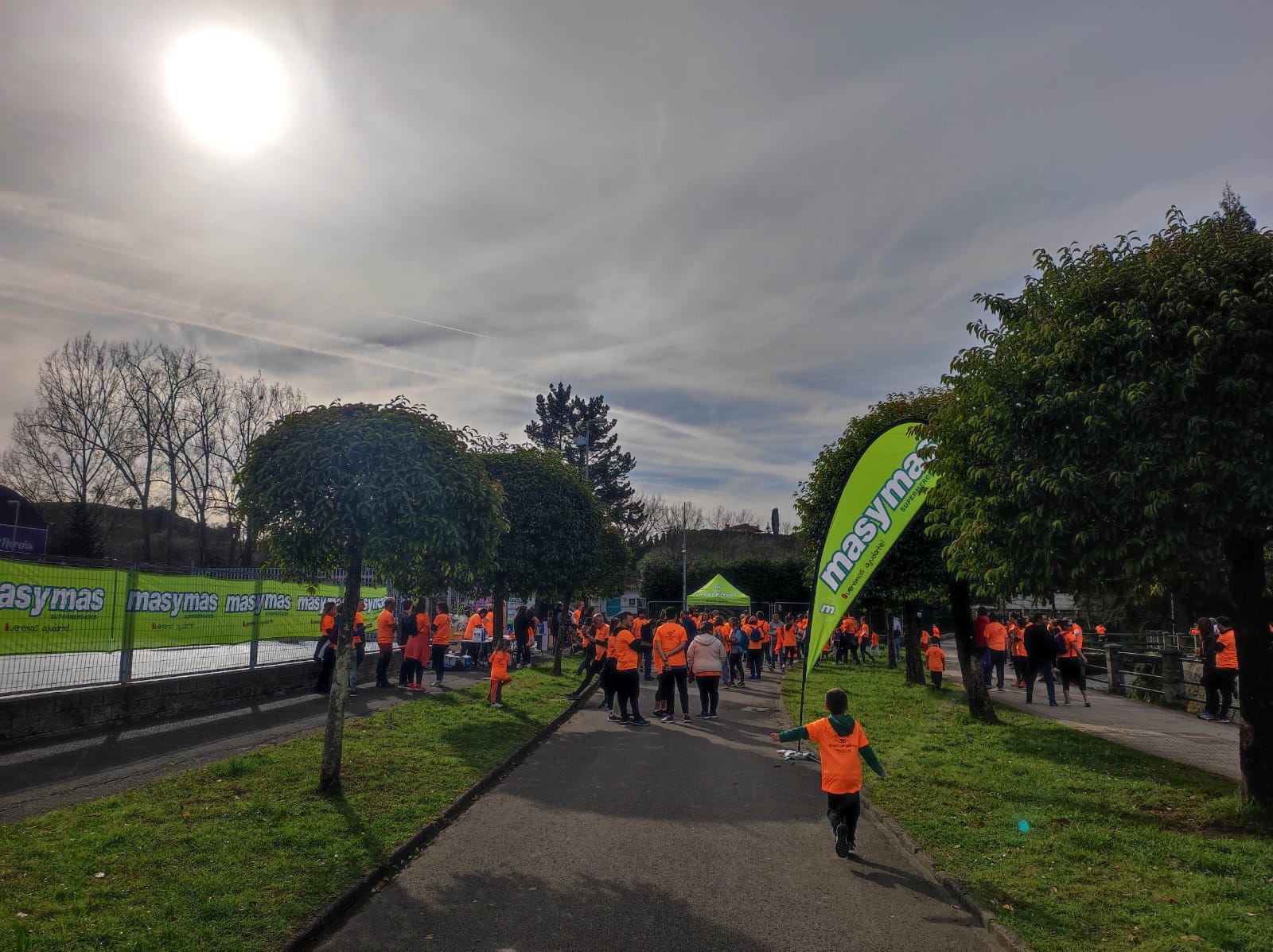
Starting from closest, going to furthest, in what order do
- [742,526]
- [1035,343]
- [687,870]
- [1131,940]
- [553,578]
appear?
[1131,940] < [687,870] < [1035,343] < [553,578] < [742,526]

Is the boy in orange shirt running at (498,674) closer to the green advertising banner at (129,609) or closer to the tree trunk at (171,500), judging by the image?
the green advertising banner at (129,609)

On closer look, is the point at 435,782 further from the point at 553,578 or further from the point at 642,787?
the point at 553,578

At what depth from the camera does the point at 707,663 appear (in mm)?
14352

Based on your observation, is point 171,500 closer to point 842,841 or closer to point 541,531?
point 541,531

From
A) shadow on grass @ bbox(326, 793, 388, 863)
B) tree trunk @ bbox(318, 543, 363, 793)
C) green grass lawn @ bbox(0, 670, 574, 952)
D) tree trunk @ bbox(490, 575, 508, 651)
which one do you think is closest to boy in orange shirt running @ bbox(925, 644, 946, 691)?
tree trunk @ bbox(490, 575, 508, 651)

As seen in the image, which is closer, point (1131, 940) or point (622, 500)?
point (1131, 940)

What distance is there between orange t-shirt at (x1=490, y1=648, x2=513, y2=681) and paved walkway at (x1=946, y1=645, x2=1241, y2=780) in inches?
370

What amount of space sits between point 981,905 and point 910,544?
40.1 feet

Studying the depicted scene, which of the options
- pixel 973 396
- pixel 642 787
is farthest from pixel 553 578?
pixel 973 396

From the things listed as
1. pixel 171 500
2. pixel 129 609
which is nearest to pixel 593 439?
pixel 171 500

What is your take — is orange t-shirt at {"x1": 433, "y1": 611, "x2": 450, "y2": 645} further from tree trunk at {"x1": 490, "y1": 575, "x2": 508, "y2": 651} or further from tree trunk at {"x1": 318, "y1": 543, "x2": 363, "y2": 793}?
tree trunk at {"x1": 318, "y1": 543, "x2": 363, "y2": 793}

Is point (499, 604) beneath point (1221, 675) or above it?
above

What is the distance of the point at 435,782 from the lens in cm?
813

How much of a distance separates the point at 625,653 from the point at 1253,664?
8.70m
